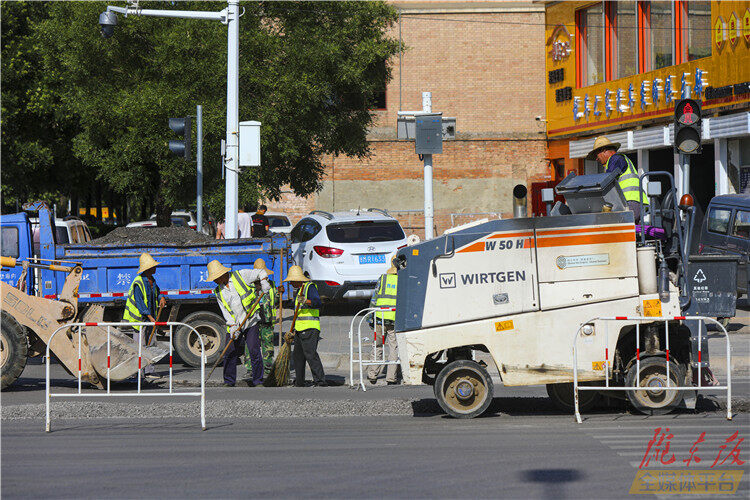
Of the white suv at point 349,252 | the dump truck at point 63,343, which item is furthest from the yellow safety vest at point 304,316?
the white suv at point 349,252

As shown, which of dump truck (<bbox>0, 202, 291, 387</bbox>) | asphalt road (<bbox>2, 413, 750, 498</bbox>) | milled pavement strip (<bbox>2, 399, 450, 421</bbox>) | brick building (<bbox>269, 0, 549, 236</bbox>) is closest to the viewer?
asphalt road (<bbox>2, 413, 750, 498</bbox>)

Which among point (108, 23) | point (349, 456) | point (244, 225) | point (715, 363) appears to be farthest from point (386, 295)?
point (244, 225)

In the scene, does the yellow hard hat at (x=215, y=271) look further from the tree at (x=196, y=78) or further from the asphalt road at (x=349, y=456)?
the tree at (x=196, y=78)

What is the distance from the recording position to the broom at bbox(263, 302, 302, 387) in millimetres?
12297

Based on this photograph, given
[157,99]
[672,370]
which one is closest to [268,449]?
[672,370]

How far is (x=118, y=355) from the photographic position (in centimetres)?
1162

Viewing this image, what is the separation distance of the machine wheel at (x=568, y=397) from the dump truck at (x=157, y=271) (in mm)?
5172

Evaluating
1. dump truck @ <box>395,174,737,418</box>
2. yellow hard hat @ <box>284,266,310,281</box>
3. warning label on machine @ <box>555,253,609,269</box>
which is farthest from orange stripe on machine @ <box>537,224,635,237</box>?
yellow hard hat @ <box>284,266,310,281</box>

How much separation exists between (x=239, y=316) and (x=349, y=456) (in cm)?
494

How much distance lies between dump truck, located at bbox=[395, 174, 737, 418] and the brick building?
25.6 meters

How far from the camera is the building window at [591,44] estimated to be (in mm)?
29438

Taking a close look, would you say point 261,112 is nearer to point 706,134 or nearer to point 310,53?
point 310,53

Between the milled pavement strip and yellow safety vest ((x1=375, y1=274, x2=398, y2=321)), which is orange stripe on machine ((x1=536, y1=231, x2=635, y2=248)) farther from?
yellow safety vest ((x1=375, y1=274, x2=398, y2=321))

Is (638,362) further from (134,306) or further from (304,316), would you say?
(134,306)
